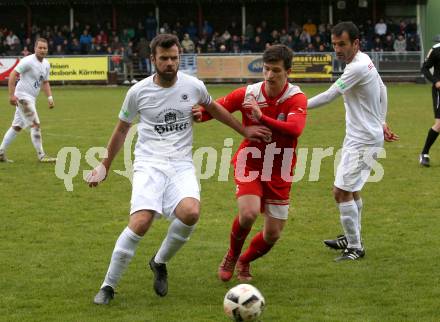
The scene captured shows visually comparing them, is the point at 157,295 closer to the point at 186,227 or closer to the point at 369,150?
the point at 186,227

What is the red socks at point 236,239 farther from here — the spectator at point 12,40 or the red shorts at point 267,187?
the spectator at point 12,40

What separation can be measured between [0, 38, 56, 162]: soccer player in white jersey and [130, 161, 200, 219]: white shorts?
8137 mm

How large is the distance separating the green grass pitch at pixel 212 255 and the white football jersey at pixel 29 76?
1168 millimetres

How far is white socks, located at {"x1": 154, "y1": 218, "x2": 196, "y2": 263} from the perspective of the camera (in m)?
6.37

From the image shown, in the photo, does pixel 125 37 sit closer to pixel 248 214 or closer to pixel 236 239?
pixel 236 239

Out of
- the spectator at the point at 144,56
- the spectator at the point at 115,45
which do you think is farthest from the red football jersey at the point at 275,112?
the spectator at the point at 115,45

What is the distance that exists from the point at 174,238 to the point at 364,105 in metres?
2.30

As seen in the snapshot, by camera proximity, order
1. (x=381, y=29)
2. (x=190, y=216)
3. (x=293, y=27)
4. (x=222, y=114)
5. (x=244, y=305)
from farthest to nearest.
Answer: (x=293, y=27) < (x=381, y=29) < (x=222, y=114) < (x=190, y=216) < (x=244, y=305)

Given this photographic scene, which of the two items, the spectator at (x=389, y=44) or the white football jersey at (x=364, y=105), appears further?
the spectator at (x=389, y=44)

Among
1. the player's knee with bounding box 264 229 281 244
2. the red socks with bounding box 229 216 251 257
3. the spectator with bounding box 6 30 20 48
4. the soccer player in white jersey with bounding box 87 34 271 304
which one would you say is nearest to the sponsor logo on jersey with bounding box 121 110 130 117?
the soccer player in white jersey with bounding box 87 34 271 304

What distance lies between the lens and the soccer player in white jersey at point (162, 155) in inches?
244

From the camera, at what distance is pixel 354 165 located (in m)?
7.57

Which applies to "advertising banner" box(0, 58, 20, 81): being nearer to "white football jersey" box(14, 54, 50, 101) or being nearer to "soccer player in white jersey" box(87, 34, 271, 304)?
"white football jersey" box(14, 54, 50, 101)

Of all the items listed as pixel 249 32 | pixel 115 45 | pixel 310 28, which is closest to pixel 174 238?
pixel 115 45
